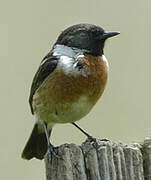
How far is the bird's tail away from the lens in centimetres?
525

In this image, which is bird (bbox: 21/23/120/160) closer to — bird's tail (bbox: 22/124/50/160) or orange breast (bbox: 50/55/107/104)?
orange breast (bbox: 50/55/107/104)

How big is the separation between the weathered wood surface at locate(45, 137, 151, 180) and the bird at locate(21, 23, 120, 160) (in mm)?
1314

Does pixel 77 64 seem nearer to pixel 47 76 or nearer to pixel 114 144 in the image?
pixel 47 76

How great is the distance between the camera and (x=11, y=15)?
23.5 feet

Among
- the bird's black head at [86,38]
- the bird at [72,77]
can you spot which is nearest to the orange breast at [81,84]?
the bird at [72,77]

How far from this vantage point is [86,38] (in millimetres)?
4996

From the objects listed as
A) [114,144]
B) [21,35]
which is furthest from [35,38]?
[114,144]

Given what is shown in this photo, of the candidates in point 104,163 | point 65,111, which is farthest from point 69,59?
point 104,163

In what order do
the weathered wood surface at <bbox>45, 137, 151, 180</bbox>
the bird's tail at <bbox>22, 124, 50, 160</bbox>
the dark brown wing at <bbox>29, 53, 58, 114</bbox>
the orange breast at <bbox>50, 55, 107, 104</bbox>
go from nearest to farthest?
the weathered wood surface at <bbox>45, 137, 151, 180</bbox> → the orange breast at <bbox>50, 55, 107, 104</bbox> → the dark brown wing at <bbox>29, 53, 58, 114</bbox> → the bird's tail at <bbox>22, 124, 50, 160</bbox>

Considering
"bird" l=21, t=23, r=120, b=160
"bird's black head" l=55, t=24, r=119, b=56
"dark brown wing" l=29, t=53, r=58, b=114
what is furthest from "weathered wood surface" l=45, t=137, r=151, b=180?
"bird's black head" l=55, t=24, r=119, b=56

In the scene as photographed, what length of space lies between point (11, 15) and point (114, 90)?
143cm

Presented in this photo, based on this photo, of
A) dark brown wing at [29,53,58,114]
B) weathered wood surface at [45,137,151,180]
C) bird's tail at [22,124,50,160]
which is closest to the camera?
weathered wood surface at [45,137,151,180]

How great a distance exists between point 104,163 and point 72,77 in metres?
1.53

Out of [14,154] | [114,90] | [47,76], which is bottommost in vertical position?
[14,154]
